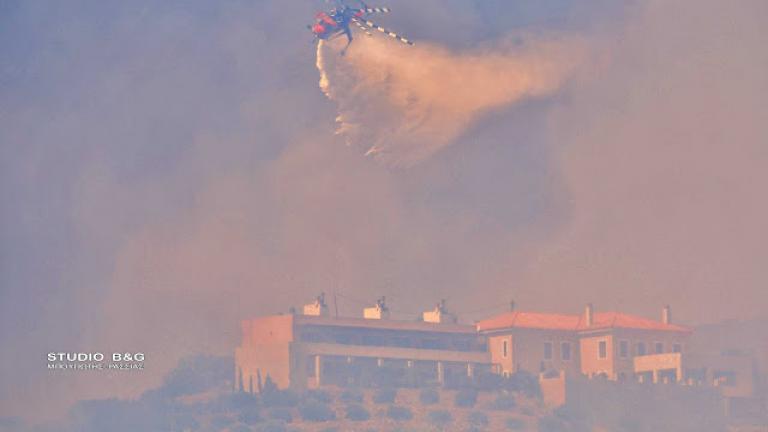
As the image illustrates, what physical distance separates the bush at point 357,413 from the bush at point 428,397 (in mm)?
4602

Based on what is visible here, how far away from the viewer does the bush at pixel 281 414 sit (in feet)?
444

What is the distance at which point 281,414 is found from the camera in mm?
135500

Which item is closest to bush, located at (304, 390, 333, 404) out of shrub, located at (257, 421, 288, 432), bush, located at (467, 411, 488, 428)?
shrub, located at (257, 421, 288, 432)

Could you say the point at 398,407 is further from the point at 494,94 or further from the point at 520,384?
the point at 494,94

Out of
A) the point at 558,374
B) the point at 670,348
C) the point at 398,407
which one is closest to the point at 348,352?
the point at 398,407

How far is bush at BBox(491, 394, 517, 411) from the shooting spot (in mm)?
141625

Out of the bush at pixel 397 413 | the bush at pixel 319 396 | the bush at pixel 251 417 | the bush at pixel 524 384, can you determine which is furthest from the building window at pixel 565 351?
the bush at pixel 251 417

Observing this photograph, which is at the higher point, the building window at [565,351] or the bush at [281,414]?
the building window at [565,351]

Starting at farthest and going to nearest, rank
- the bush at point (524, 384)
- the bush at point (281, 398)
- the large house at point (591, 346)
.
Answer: the large house at point (591, 346), the bush at point (524, 384), the bush at point (281, 398)

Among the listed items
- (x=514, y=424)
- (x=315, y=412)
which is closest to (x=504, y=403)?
(x=514, y=424)

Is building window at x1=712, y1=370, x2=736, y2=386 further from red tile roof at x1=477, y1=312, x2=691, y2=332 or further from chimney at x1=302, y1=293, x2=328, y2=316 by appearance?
chimney at x1=302, y1=293, x2=328, y2=316

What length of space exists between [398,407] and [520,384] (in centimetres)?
980

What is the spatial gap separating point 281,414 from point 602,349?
25825mm

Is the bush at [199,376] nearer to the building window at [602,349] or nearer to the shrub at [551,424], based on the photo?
the shrub at [551,424]
